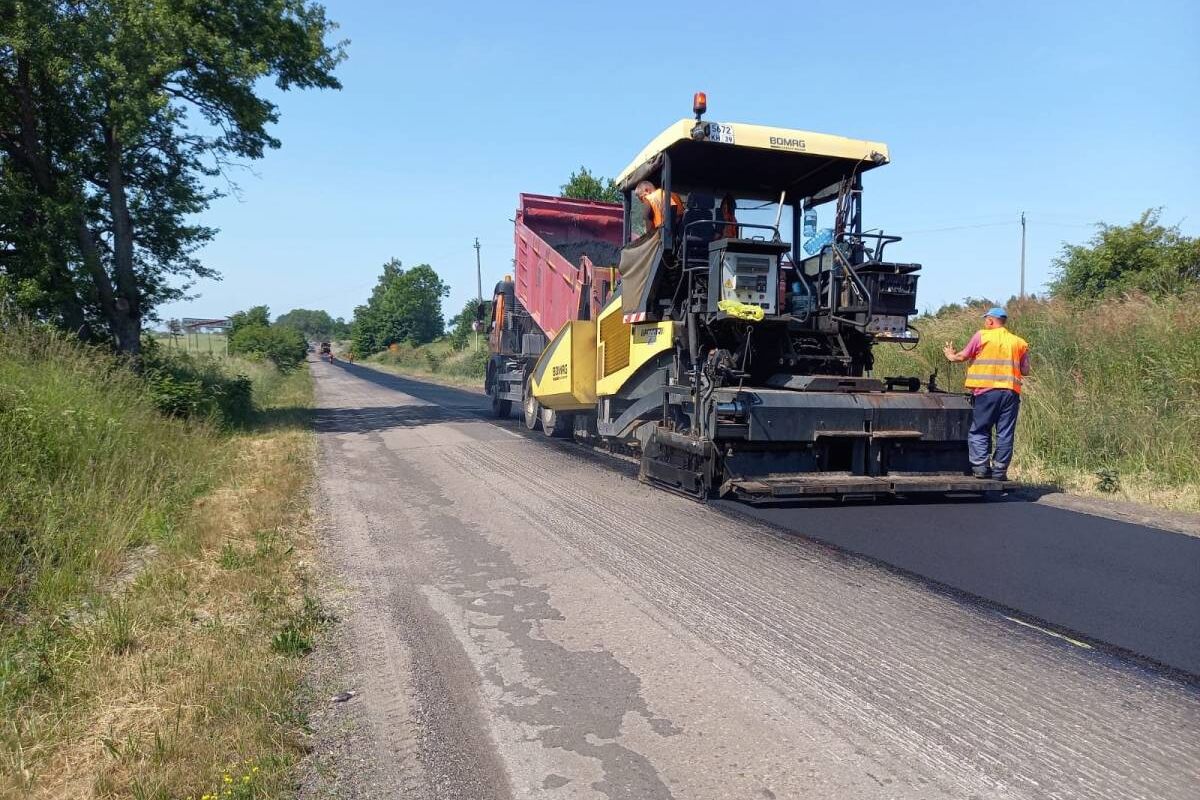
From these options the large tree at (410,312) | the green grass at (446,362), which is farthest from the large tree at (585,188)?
the large tree at (410,312)

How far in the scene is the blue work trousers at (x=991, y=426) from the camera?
274 inches

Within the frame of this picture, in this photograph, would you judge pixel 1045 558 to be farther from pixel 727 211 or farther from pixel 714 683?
pixel 727 211

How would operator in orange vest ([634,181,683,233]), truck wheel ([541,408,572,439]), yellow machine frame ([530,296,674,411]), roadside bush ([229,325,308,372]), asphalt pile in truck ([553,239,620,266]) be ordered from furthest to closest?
roadside bush ([229,325,308,372]), asphalt pile in truck ([553,239,620,266]), truck wheel ([541,408,572,439]), yellow machine frame ([530,296,674,411]), operator in orange vest ([634,181,683,233])

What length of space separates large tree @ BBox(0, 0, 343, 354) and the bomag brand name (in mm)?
8364

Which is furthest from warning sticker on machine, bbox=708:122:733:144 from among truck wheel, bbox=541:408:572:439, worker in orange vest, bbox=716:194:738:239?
truck wheel, bbox=541:408:572:439

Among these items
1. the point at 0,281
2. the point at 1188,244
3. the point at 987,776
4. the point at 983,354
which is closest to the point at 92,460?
the point at 0,281

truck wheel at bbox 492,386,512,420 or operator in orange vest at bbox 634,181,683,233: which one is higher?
operator in orange vest at bbox 634,181,683,233

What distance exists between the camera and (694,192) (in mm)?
7961

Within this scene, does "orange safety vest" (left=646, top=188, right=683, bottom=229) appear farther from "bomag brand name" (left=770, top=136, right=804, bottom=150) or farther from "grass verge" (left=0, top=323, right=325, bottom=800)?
"grass verge" (left=0, top=323, right=325, bottom=800)

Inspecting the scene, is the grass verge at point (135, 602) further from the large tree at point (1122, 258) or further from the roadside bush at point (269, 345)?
the roadside bush at point (269, 345)

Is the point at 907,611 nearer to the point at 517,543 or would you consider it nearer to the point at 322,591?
the point at 517,543

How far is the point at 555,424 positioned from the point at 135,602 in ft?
26.1

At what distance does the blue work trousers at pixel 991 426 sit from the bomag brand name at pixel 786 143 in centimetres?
278

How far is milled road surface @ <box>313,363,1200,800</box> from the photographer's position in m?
2.66
